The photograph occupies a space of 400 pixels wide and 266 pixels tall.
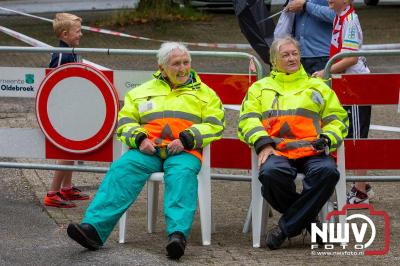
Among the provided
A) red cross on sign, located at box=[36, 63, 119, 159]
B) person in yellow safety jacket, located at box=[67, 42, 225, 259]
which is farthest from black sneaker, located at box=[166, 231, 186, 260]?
red cross on sign, located at box=[36, 63, 119, 159]

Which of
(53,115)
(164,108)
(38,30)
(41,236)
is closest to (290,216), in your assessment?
(164,108)

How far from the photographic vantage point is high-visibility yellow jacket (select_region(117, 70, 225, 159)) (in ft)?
25.3

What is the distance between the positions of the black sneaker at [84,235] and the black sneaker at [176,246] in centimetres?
51

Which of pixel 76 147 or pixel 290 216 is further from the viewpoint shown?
pixel 76 147

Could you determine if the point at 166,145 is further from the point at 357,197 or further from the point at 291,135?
the point at 357,197

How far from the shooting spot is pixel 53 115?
8867mm

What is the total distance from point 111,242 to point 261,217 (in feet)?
3.44

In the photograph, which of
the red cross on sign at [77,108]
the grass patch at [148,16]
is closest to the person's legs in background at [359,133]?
the red cross on sign at [77,108]

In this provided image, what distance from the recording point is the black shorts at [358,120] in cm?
865

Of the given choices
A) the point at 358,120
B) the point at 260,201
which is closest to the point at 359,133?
the point at 358,120

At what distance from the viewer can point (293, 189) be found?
748cm

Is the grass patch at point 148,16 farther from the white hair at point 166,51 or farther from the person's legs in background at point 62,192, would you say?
the white hair at point 166,51

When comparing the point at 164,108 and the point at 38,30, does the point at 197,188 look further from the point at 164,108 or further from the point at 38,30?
the point at 38,30

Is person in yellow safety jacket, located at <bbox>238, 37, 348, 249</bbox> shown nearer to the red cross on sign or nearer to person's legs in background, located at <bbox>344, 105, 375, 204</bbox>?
person's legs in background, located at <bbox>344, 105, 375, 204</bbox>
